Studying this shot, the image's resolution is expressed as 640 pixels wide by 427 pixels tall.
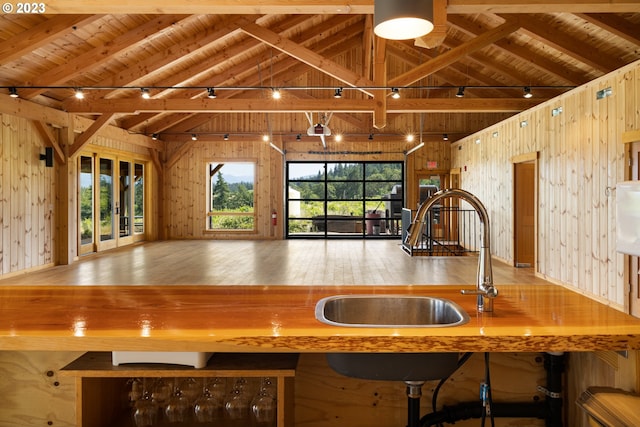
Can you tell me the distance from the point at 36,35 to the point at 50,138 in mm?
2724

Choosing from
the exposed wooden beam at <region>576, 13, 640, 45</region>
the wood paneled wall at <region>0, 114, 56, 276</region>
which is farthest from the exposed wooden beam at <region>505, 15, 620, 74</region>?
the wood paneled wall at <region>0, 114, 56, 276</region>

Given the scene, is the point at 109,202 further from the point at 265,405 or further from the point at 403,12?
the point at 403,12

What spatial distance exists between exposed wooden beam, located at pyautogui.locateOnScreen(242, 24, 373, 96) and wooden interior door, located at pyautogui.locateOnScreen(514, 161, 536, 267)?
339 cm

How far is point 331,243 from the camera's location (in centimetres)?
1233

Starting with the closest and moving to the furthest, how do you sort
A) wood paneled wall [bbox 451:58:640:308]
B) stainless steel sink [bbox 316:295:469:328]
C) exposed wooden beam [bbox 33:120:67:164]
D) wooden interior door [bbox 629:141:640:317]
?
1. stainless steel sink [bbox 316:295:469:328]
2. wooden interior door [bbox 629:141:640:317]
3. wood paneled wall [bbox 451:58:640:308]
4. exposed wooden beam [bbox 33:120:67:164]

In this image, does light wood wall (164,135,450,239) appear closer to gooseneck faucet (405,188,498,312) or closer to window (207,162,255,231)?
window (207,162,255,231)

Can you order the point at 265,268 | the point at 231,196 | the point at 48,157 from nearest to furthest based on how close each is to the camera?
the point at 265,268 → the point at 48,157 → the point at 231,196

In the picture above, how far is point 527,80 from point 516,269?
14.7ft

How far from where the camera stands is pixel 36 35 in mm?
5996

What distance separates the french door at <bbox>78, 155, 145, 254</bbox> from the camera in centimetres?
985

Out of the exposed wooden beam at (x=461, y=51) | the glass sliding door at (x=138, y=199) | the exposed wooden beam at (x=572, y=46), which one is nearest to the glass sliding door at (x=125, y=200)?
the glass sliding door at (x=138, y=199)

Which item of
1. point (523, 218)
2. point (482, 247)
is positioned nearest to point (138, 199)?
point (523, 218)

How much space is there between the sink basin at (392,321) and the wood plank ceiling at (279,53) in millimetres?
2559

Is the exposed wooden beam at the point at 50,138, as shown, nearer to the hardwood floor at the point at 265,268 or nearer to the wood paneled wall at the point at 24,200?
the wood paneled wall at the point at 24,200
